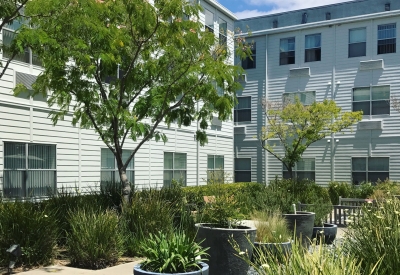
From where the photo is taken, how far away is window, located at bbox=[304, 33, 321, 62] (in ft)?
95.8

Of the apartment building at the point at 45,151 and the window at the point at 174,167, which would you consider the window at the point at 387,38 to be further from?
the apartment building at the point at 45,151

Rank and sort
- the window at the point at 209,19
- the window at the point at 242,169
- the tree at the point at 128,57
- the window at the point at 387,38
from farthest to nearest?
the window at the point at 242,169, the window at the point at 387,38, the window at the point at 209,19, the tree at the point at 128,57

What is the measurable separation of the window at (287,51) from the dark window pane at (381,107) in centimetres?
572

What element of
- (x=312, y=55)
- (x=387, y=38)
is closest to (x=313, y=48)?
(x=312, y=55)

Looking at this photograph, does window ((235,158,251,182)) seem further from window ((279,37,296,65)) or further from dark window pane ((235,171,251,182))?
window ((279,37,296,65))

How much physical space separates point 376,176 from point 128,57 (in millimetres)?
20288

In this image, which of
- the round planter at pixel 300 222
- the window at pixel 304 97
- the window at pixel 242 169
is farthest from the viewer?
the window at pixel 242 169

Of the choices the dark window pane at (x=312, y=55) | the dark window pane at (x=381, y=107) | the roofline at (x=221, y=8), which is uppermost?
the roofline at (x=221, y=8)

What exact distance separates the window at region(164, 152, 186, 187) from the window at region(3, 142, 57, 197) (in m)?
6.97

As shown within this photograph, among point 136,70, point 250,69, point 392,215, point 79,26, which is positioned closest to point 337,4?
point 250,69

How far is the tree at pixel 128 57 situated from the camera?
9.60 metres

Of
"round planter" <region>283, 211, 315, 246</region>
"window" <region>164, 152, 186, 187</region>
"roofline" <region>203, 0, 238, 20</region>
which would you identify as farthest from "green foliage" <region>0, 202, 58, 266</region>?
"roofline" <region>203, 0, 238, 20</region>

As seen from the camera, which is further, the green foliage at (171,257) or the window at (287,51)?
the window at (287,51)

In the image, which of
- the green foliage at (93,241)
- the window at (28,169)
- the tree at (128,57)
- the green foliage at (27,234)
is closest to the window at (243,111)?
the window at (28,169)
